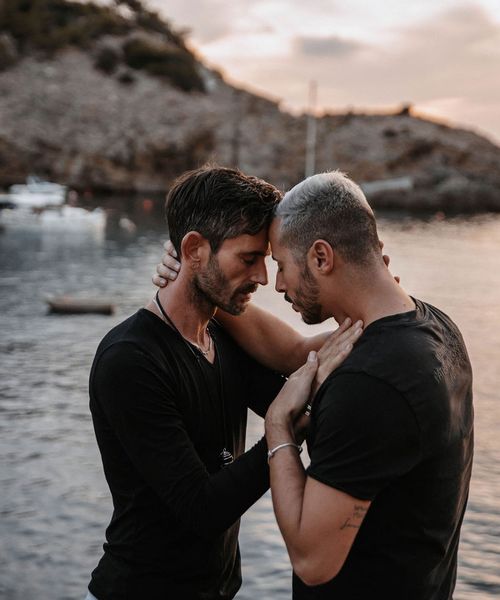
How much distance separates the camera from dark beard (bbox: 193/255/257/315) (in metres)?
3.18

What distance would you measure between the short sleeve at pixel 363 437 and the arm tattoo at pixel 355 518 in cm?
4

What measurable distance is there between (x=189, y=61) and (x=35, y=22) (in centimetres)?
1430

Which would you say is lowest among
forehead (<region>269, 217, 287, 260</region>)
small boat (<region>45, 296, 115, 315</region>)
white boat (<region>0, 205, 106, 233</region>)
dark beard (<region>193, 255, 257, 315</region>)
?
white boat (<region>0, 205, 106, 233</region>)

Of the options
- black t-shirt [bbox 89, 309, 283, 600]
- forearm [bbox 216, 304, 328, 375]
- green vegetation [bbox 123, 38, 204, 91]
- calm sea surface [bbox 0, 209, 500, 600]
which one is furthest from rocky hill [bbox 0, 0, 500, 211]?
black t-shirt [bbox 89, 309, 283, 600]

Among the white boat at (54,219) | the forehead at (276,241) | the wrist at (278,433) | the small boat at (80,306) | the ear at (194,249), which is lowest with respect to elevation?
the white boat at (54,219)

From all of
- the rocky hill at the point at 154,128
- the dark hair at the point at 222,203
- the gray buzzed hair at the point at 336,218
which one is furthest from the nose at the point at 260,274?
the rocky hill at the point at 154,128

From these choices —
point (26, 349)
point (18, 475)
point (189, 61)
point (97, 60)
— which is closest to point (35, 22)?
point (97, 60)

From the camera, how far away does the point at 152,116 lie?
75.2m

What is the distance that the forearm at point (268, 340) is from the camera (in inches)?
137

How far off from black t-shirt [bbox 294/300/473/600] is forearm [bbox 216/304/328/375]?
0.86m

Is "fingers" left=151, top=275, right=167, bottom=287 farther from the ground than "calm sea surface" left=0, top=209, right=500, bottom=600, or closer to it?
farther from the ground

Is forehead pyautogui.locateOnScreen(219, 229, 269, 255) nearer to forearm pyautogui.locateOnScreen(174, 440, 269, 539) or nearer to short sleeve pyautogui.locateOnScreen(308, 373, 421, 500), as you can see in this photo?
forearm pyautogui.locateOnScreen(174, 440, 269, 539)

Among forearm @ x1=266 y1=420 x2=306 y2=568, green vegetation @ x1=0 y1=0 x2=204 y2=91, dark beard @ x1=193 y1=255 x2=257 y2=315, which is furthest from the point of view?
green vegetation @ x1=0 y1=0 x2=204 y2=91

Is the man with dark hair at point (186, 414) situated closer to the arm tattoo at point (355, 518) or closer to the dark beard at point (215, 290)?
the dark beard at point (215, 290)
